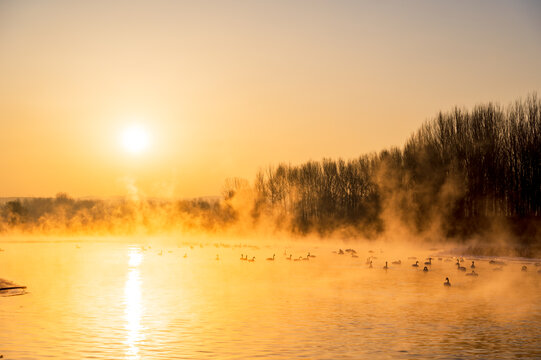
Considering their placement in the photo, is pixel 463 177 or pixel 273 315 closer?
pixel 273 315

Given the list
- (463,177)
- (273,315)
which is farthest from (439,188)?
(273,315)

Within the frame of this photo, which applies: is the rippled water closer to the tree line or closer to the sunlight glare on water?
the sunlight glare on water

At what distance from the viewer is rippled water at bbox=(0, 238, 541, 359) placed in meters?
16.4

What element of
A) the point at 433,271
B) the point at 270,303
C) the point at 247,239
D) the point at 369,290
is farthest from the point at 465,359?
the point at 247,239

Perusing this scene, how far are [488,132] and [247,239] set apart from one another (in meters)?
47.8

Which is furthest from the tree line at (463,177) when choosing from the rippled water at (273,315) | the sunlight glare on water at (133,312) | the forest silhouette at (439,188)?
the sunlight glare on water at (133,312)

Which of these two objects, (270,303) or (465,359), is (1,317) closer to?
(270,303)

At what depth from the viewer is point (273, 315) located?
22.2 m

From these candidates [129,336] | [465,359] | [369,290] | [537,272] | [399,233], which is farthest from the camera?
[399,233]

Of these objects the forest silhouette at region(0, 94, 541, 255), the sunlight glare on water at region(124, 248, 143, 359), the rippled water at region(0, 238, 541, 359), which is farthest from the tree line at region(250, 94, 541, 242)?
the sunlight glare on water at region(124, 248, 143, 359)

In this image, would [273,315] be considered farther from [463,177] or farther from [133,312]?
[463,177]

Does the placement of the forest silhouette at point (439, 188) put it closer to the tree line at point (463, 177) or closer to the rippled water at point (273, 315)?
the tree line at point (463, 177)


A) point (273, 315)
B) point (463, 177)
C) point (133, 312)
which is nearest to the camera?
point (273, 315)

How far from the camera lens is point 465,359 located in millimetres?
15258
